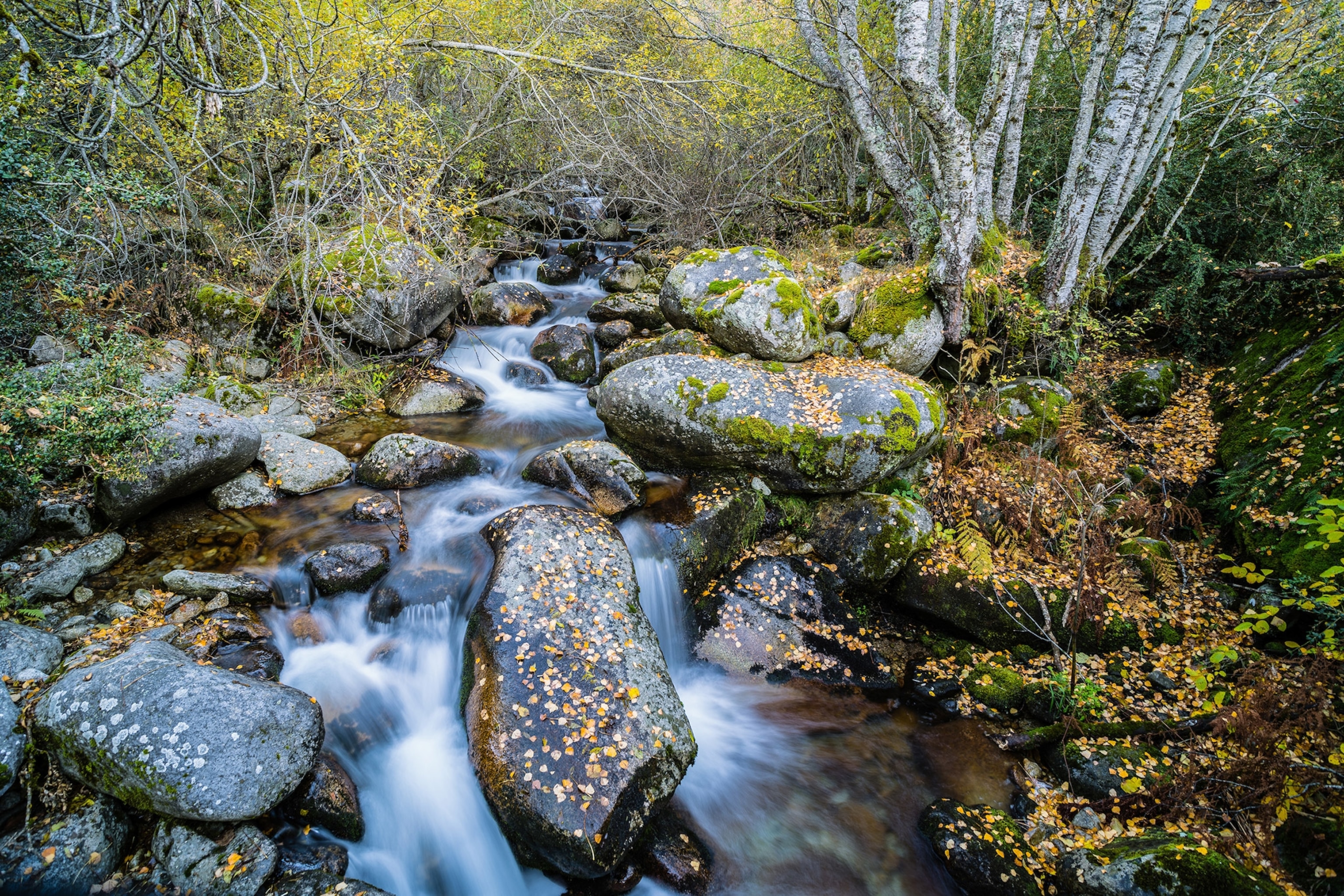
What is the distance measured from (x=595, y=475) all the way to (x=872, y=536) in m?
3.22

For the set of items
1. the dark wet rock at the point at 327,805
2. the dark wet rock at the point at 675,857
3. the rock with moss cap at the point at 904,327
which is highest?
the rock with moss cap at the point at 904,327

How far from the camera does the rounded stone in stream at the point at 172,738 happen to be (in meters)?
3.38

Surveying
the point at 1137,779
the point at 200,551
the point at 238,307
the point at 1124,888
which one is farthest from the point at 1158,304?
the point at 238,307

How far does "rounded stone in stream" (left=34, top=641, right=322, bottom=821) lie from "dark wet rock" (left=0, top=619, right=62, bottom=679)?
1.78 feet

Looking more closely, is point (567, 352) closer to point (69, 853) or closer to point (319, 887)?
point (319, 887)

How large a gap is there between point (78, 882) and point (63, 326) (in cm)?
617

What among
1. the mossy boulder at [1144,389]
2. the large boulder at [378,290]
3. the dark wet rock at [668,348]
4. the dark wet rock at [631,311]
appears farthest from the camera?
the dark wet rock at [631,311]

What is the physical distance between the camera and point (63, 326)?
21.2 ft

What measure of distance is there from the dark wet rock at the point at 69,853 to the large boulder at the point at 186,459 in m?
2.86

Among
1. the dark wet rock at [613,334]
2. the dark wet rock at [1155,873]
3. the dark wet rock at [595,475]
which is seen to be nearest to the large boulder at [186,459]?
the dark wet rock at [595,475]

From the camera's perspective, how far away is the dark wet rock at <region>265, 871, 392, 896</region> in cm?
335

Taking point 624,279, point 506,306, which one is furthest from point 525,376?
point 624,279

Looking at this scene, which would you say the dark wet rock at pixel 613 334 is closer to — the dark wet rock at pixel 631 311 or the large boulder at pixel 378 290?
the dark wet rock at pixel 631 311

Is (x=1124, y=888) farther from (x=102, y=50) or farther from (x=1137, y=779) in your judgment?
(x=102, y=50)
